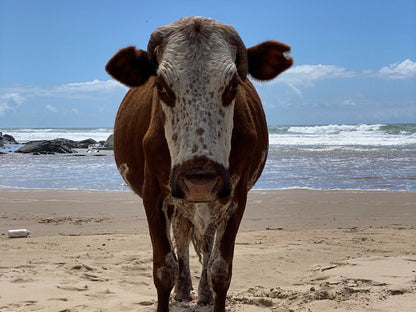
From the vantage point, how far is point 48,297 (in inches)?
207

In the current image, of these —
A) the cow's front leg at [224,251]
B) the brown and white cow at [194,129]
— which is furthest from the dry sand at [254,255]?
the brown and white cow at [194,129]

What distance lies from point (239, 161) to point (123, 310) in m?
1.95

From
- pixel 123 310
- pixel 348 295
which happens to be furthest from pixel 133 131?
pixel 348 295

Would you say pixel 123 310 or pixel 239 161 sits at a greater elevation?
pixel 239 161

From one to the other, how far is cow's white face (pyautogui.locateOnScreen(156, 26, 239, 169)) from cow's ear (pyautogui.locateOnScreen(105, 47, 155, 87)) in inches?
16.0

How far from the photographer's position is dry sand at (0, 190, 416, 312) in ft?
17.0

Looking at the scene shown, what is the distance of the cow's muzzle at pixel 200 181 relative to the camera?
3092mm

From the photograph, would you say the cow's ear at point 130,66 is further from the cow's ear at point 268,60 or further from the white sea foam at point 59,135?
the white sea foam at point 59,135

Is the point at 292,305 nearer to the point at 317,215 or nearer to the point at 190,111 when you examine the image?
the point at 190,111

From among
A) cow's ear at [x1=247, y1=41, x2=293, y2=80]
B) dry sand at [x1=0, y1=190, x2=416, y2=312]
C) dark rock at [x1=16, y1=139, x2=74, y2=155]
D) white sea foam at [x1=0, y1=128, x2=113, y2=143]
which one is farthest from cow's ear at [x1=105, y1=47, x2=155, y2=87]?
white sea foam at [x1=0, y1=128, x2=113, y2=143]

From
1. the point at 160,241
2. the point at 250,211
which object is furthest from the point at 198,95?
the point at 250,211

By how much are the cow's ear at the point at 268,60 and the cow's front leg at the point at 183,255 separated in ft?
5.44

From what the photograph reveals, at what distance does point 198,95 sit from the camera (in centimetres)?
333

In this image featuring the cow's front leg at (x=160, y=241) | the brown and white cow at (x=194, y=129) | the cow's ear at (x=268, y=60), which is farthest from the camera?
the cow's front leg at (x=160, y=241)
